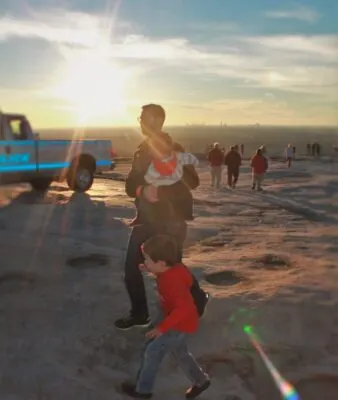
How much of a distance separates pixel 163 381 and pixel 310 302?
2.04 metres

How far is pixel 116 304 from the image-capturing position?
546 centimetres

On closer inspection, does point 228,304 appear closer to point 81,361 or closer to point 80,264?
point 81,361

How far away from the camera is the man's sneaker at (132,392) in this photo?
372 cm

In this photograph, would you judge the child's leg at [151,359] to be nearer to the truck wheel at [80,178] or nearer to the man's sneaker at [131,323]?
the man's sneaker at [131,323]

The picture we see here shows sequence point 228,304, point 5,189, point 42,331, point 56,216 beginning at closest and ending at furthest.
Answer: point 42,331 < point 228,304 < point 56,216 < point 5,189

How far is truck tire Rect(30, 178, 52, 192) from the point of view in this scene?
48.7 feet

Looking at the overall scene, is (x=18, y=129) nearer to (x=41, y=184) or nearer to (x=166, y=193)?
(x=41, y=184)

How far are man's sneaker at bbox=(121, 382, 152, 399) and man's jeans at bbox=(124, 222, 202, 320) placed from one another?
93 centimetres

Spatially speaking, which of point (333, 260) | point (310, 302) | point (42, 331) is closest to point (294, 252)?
point (333, 260)

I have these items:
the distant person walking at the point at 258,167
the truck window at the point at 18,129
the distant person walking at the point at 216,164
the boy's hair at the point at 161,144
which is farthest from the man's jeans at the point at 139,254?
the distant person walking at the point at 216,164

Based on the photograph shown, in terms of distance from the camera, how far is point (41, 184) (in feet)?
49.3

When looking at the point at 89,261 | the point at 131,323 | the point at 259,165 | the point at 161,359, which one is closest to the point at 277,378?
the point at 161,359

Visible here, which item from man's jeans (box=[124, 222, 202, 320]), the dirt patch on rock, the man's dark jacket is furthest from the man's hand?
the dirt patch on rock

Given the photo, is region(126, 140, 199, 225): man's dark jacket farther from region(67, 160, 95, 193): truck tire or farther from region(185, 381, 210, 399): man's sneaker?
region(67, 160, 95, 193): truck tire
